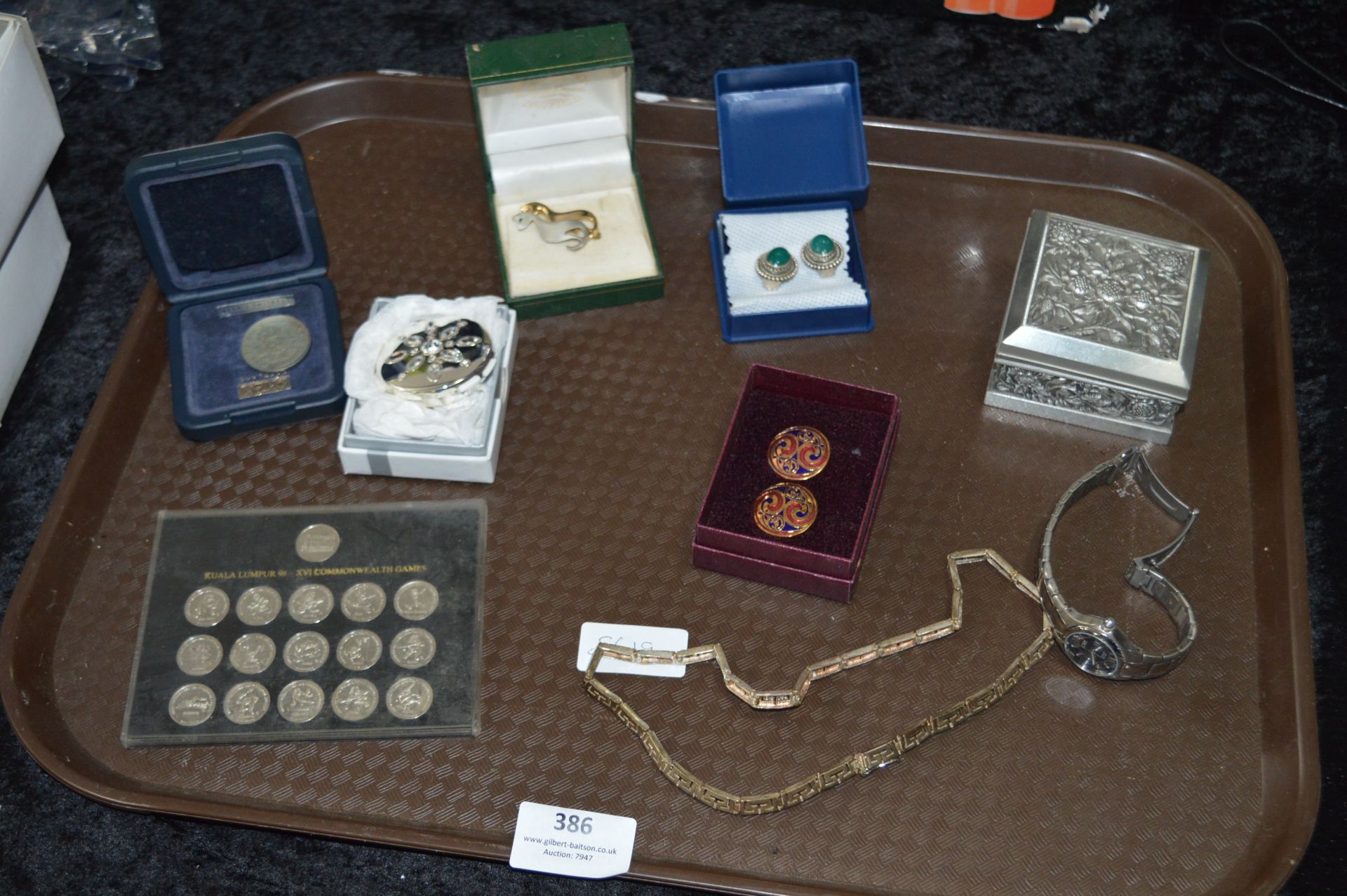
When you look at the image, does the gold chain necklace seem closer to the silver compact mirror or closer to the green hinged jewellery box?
the silver compact mirror

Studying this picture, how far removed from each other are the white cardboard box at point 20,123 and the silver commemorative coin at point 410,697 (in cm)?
93

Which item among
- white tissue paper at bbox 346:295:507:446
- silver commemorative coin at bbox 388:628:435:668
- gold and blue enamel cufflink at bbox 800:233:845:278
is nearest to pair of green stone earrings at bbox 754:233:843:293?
gold and blue enamel cufflink at bbox 800:233:845:278

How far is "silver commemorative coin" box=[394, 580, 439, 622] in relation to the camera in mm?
1811

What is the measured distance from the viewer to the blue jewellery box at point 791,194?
2.02 m

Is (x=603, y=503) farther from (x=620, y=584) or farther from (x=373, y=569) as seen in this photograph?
(x=373, y=569)

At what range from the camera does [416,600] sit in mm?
1820

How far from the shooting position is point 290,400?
1929 millimetres

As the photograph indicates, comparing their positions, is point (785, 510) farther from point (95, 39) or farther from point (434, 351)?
point (95, 39)

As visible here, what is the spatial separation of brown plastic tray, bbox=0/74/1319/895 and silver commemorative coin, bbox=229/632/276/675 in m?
0.11

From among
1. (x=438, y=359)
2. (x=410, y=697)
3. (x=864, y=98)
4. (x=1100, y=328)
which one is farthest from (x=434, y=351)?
(x=864, y=98)

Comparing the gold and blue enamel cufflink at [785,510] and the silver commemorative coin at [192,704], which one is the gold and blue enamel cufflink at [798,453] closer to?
the gold and blue enamel cufflink at [785,510]

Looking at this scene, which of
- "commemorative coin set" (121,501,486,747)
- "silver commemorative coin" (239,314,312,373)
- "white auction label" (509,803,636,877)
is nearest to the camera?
"white auction label" (509,803,636,877)

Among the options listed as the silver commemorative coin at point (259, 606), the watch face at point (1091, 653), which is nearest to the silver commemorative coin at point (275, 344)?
the silver commemorative coin at point (259, 606)

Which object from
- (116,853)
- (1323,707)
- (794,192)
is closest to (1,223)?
(116,853)
